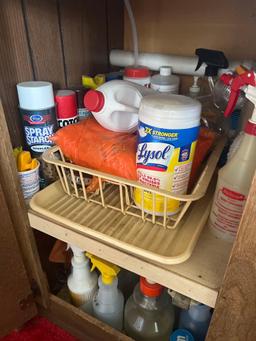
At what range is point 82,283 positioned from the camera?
695 mm

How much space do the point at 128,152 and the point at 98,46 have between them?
1.24 feet

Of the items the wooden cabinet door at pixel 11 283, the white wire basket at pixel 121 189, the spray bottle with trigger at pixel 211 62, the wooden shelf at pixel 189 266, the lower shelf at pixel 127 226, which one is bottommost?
the wooden cabinet door at pixel 11 283

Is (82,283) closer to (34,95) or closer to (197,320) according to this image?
(197,320)

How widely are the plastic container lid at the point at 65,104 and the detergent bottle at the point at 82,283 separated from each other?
31 cm

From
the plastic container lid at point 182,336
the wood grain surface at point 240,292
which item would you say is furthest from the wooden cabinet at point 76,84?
the plastic container lid at point 182,336

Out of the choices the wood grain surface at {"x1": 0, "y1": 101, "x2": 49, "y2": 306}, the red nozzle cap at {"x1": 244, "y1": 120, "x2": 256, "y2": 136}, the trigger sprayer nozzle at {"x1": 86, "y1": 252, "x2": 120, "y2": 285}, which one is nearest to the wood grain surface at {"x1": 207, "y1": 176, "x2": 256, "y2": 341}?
the red nozzle cap at {"x1": 244, "y1": 120, "x2": 256, "y2": 136}

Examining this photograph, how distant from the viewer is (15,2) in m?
0.52

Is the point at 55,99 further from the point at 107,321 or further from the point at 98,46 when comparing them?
the point at 107,321

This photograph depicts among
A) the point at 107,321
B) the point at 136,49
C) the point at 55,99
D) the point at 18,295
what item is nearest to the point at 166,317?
the point at 107,321

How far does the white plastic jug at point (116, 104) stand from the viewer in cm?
51

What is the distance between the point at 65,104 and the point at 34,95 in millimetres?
76

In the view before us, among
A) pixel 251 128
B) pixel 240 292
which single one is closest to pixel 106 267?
pixel 240 292

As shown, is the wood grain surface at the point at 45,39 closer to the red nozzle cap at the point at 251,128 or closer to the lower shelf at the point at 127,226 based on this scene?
the lower shelf at the point at 127,226

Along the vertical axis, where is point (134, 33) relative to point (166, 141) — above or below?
above
